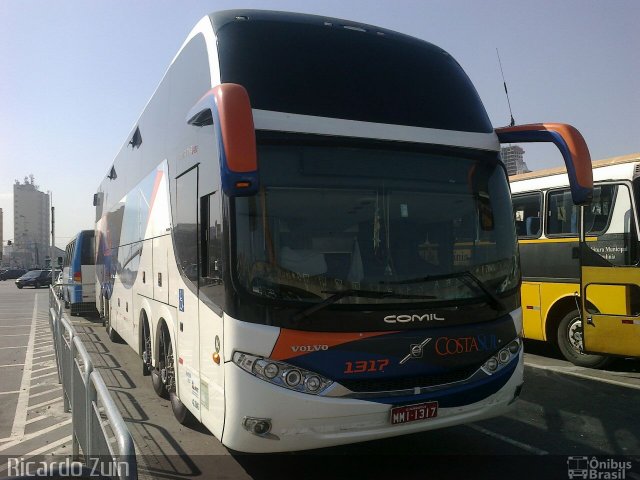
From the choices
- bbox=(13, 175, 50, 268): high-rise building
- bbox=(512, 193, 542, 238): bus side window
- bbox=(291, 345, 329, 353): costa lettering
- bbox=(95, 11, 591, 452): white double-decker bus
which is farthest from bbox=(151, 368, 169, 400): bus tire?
bbox=(13, 175, 50, 268): high-rise building

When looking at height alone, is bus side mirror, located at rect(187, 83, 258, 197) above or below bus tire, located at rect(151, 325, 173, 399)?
above

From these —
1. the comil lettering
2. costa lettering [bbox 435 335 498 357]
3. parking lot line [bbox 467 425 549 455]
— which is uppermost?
the comil lettering

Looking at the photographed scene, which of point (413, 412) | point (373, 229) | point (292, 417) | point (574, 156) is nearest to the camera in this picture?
point (292, 417)

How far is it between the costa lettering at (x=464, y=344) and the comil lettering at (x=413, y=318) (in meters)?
0.16

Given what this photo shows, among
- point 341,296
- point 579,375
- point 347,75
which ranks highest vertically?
point 347,75

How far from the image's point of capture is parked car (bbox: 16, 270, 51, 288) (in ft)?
138

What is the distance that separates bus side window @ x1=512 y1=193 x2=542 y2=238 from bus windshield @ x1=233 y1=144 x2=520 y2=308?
5.26 metres

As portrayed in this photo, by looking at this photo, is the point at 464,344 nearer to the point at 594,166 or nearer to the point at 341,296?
the point at 341,296

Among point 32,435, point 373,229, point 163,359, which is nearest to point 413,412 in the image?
point 373,229

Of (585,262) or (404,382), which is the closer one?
(404,382)

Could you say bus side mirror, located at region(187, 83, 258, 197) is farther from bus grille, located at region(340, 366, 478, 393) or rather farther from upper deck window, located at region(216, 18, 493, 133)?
bus grille, located at region(340, 366, 478, 393)

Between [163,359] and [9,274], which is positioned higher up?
[163,359]

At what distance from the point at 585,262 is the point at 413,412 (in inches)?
205

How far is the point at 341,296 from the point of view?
3.83 metres
